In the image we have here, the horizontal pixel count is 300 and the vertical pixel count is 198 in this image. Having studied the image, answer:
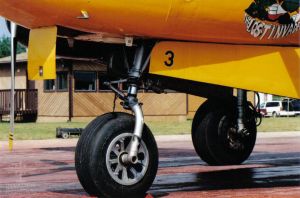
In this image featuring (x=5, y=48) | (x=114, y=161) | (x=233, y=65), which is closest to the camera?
(x=114, y=161)

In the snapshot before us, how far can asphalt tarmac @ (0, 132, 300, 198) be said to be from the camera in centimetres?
748

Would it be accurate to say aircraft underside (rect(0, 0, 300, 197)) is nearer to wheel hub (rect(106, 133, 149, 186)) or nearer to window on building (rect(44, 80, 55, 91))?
wheel hub (rect(106, 133, 149, 186))

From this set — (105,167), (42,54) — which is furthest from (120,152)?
(42,54)

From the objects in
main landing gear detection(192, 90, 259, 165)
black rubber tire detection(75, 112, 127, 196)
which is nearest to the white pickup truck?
main landing gear detection(192, 90, 259, 165)

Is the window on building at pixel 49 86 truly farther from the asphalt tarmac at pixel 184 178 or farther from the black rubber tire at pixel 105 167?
the black rubber tire at pixel 105 167

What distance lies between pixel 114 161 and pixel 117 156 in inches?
2.8

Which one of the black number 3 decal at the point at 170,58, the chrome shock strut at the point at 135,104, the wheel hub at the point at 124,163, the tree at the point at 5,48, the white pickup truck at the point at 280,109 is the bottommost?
the white pickup truck at the point at 280,109

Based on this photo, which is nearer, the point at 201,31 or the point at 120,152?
the point at 120,152

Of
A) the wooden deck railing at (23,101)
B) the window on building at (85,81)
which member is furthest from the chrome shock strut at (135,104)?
the wooden deck railing at (23,101)

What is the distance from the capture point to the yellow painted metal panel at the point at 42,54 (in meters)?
6.53

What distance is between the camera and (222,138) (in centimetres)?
947

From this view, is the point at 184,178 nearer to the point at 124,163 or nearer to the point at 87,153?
the point at 124,163

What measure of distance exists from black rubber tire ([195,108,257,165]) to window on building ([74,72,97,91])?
2602cm

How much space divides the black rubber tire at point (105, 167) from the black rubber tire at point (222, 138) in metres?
2.92
